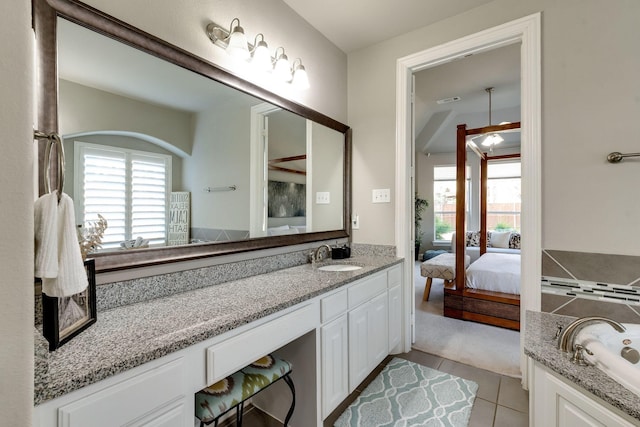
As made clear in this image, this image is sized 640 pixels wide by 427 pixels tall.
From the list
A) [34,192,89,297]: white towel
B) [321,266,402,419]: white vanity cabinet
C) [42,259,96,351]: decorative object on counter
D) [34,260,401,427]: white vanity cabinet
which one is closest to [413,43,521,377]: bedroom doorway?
[321,266,402,419]: white vanity cabinet

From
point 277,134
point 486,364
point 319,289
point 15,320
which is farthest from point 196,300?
point 486,364

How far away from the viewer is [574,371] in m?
1.06

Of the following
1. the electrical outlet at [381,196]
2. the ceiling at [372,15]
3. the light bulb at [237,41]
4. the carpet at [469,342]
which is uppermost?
the ceiling at [372,15]

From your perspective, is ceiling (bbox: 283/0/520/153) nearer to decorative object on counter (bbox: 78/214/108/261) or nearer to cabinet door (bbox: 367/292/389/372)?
decorative object on counter (bbox: 78/214/108/261)

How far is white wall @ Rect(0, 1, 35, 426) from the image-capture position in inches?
16.6

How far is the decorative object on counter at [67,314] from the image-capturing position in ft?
2.50

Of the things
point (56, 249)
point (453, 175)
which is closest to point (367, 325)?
point (56, 249)

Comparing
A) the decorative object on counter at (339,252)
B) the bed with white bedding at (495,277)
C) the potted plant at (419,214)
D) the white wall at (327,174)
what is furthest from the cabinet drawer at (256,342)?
the potted plant at (419,214)

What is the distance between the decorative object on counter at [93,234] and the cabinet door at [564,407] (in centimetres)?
182

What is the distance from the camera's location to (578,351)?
1.14 m

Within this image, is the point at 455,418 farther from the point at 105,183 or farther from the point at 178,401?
the point at 105,183

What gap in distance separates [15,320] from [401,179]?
2286 millimetres

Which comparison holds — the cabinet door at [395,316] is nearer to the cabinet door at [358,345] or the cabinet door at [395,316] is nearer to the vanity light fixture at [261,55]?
the cabinet door at [358,345]

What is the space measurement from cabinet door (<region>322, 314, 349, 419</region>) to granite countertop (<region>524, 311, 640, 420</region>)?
2.84ft
